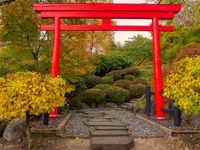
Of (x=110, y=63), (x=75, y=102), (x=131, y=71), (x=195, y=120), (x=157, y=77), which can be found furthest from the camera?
(x=110, y=63)

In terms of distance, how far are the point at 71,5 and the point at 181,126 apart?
5.66 metres

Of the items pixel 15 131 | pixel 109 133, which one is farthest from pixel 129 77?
pixel 15 131

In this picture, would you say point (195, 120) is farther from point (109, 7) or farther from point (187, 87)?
point (109, 7)

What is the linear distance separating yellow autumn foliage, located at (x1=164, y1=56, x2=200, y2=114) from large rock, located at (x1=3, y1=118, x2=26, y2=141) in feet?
13.0

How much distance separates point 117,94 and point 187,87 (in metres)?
12.8

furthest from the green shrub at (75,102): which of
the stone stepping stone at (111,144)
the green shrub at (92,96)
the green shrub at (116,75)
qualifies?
the stone stepping stone at (111,144)

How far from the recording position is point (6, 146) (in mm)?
7930

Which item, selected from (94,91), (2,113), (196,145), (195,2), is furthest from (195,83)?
(94,91)

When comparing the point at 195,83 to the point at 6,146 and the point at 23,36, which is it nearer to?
the point at 6,146

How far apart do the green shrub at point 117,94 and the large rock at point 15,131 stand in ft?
36.7

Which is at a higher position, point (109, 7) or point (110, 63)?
point (109, 7)

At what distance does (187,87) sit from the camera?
22.2ft

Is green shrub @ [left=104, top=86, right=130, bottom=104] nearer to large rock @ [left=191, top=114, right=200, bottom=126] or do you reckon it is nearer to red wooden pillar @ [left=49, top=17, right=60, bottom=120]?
red wooden pillar @ [left=49, top=17, right=60, bottom=120]

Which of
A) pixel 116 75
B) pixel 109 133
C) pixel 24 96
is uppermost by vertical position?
pixel 116 75
